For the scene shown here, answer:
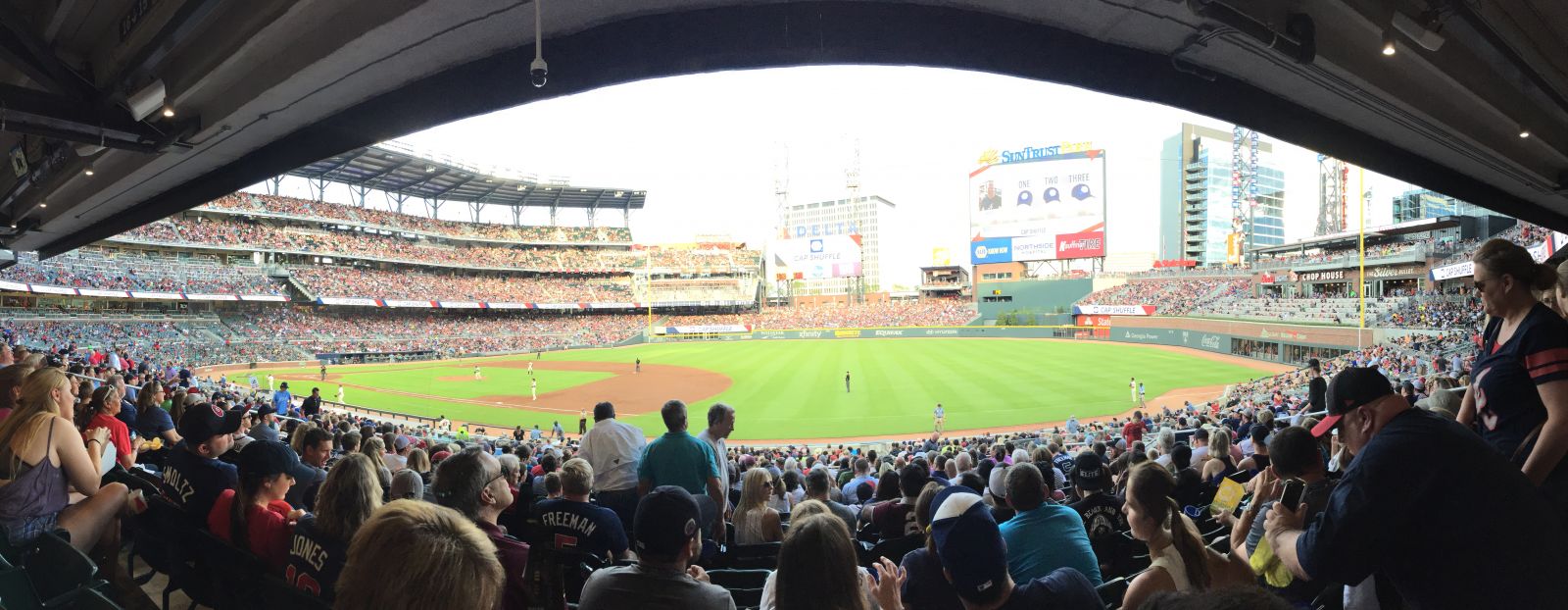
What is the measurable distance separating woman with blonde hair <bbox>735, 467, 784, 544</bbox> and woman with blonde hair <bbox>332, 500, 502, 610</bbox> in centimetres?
388

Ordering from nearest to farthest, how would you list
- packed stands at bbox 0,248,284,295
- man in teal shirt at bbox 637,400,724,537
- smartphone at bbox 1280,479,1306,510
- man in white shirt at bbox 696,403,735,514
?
smartphone at bbox 1280,479,1306,510 < man in teal shirt at bbox 637,400,724,537 < man in white shirt at bbox 696,403,735,514 < packed stands at bbox 0,248,284,295

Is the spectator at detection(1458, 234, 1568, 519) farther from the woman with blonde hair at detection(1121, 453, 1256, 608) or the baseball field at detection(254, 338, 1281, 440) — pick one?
the baseball field at detection(254, 338, 1281, 440)

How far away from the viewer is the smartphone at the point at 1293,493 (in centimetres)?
292

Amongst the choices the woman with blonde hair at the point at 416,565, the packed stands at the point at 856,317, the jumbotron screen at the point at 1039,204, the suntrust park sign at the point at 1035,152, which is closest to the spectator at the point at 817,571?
the woman with blonde hair at the point at 416,565

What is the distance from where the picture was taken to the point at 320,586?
3033 mm

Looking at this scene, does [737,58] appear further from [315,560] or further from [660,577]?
[315,560]

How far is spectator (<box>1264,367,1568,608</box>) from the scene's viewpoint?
1969mm

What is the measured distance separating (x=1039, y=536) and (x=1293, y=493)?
1090 millimetres

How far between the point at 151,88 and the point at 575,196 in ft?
266

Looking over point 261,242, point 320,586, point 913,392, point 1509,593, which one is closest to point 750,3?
point 320,586

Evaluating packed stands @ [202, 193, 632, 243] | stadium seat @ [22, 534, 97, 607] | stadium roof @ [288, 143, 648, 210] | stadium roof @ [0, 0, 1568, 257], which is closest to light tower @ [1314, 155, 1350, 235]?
stadium roof @ [288, 143, 648, 210]

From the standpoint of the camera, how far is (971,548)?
2457 millimetres

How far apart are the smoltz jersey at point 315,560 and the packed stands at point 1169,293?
6517 centimetres

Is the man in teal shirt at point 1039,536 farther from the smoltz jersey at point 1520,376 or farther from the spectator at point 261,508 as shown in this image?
the spectator at point 261,508
